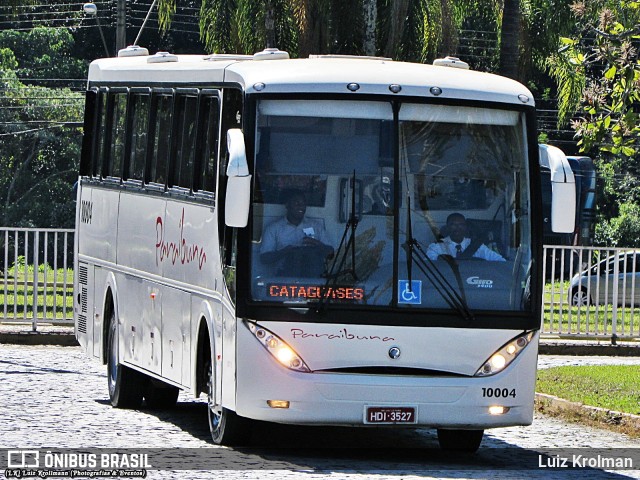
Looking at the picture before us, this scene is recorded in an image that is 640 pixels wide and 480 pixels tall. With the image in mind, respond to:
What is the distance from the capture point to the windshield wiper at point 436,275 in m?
11.5

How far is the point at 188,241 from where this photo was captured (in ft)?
43.2

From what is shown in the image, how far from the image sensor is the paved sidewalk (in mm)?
22375

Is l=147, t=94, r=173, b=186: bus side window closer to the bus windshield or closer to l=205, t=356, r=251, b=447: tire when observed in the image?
l=205, t=356, r=251, b=447: tire

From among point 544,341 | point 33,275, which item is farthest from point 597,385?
point 33,275

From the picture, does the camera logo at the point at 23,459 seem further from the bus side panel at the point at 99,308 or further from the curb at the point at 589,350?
the curb at the point at 589,350

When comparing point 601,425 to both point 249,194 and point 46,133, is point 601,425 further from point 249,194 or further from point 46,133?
point 46,133

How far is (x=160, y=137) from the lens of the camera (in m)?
14.4

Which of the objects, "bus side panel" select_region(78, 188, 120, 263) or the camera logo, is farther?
"bus side panel" select_region(78, 188, 120, 263)

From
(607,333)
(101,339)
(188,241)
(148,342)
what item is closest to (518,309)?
(188,241)

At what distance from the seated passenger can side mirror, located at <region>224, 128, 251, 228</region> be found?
34 cm

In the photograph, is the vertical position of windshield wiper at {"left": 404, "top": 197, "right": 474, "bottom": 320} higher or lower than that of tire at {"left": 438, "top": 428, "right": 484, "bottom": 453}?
higher

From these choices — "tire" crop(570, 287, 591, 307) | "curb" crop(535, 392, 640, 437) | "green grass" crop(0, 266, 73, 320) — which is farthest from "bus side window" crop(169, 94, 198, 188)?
"tire" crop(570, 287, 591, 307)

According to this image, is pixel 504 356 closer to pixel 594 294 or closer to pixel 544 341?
pixel 544 341

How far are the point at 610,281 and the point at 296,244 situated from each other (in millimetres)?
13622
